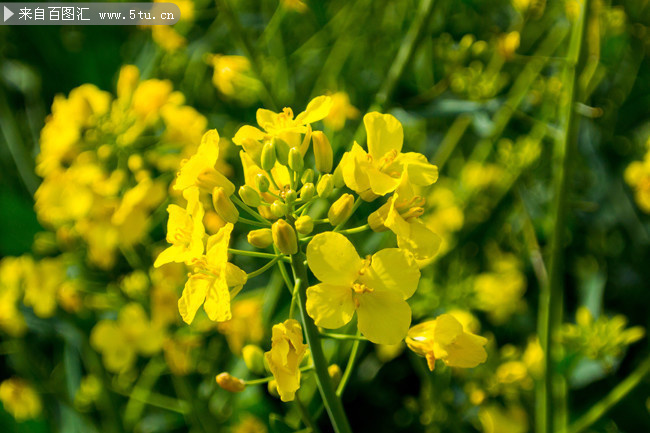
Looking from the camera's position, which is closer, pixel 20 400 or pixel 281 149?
pixel 281 149

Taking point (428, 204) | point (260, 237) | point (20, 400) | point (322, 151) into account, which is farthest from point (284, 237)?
point (20, 400)

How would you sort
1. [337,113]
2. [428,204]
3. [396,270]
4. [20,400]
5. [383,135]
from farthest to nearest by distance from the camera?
[428,204], [20,400], [337,113], [383,135], [396,270]

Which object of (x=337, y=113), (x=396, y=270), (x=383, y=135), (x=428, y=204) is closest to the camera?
(x=396, y=270)

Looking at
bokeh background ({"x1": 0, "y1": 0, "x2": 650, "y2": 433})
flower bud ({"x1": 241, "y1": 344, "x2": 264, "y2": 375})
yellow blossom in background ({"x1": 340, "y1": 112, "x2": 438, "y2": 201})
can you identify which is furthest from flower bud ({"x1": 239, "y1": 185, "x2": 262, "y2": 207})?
bokeh background ({"x1": 0, "y1": 0, "x2": 650, "y2": 433})

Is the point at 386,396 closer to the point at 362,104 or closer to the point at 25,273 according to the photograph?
the point at 362,104

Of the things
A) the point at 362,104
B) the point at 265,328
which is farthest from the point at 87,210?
the point at 362,104

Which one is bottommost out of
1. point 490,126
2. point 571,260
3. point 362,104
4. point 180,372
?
point 571,260

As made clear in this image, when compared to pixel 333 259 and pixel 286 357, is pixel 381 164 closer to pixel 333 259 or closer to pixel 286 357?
pixel 333 259
